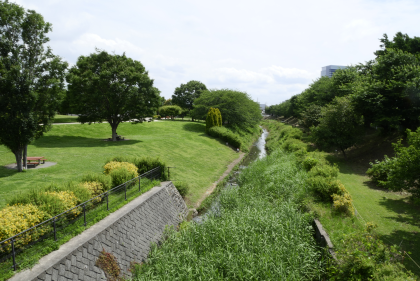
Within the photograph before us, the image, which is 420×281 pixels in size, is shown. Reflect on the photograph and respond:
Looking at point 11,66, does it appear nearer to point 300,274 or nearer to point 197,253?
point 197,253

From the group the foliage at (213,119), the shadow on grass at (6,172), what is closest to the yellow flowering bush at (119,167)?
the shadow on grass at (6,172)

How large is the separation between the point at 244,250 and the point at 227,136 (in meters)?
29.0

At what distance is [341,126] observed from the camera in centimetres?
2422

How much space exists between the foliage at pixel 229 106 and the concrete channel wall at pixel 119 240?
34.6 m

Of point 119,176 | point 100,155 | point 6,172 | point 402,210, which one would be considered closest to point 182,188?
point 119,176

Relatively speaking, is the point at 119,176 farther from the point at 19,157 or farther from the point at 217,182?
the point at 217,182

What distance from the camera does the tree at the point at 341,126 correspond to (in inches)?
943

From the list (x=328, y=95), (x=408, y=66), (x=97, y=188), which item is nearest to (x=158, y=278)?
(x=97, y=188)

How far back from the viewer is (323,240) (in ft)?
30.4

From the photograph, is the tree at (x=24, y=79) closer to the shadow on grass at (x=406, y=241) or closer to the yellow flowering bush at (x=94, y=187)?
the yellow flowering bush at (x=94, y=187)

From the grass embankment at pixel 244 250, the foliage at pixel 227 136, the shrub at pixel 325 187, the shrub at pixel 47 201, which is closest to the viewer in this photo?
the grass embankment at pixel 244 250

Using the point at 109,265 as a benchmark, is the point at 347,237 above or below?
above

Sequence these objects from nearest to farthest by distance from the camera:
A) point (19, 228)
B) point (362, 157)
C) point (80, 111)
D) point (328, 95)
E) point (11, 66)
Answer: point (19, 228), point (11, 66), point (362, 157), point (80, 111), point (328, 95)

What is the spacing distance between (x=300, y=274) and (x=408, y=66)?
22.0m
